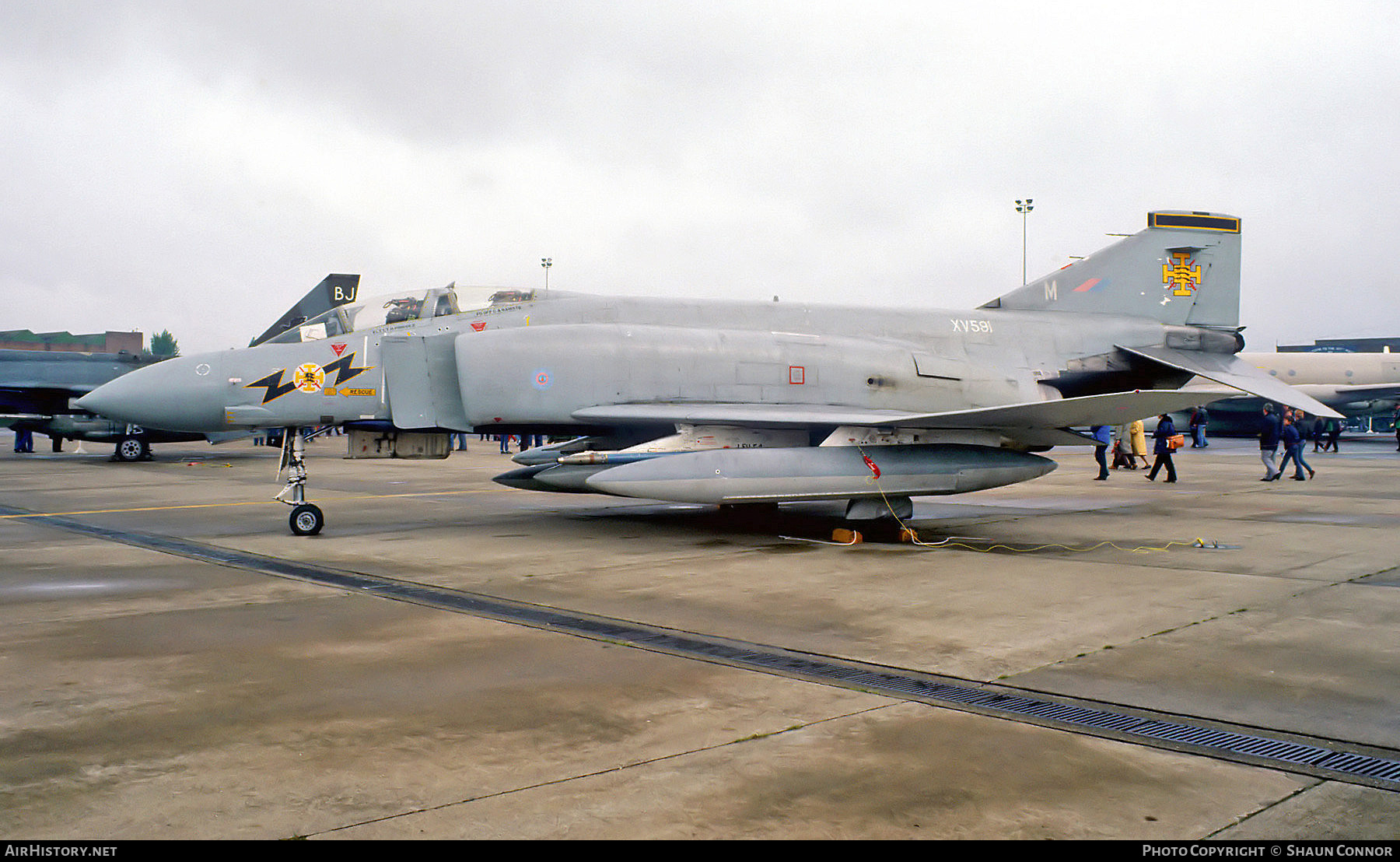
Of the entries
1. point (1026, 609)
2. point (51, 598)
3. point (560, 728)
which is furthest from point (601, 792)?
point (51, 598)

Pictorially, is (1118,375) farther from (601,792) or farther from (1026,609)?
(601,792)

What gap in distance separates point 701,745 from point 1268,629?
4042 mm

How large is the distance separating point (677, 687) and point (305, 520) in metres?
7.29

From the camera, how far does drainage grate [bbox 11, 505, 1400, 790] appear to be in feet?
12.0

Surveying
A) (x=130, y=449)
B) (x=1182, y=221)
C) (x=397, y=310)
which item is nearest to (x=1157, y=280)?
(x=1182, y=221)

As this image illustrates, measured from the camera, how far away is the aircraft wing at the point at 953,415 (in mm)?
9680

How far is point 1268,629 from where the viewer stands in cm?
589

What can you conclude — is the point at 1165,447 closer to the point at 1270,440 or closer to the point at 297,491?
the point at 1270,440

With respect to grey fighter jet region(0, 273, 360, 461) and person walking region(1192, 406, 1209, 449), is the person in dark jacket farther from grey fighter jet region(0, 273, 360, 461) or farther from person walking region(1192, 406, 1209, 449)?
grey fighter jet region(0, 273, 360, 461)

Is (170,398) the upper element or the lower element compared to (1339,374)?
lower

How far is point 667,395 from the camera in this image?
1093cm

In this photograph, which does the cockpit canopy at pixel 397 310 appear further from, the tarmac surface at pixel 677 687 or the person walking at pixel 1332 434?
the person walking at pixel 1332 434

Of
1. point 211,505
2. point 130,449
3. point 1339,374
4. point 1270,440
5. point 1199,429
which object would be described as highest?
point 1339,374

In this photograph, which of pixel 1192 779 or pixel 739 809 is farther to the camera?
pixel 1192 779
